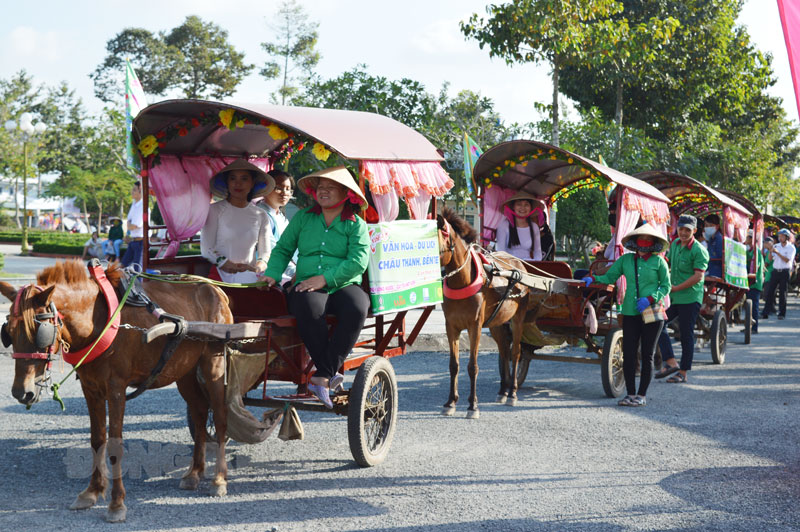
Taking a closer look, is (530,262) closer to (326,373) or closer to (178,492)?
(326,373)

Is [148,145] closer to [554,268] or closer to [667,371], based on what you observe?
[554,268]

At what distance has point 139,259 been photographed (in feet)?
37.7

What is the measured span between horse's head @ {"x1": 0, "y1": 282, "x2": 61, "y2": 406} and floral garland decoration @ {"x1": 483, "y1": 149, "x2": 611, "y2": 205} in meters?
6.23

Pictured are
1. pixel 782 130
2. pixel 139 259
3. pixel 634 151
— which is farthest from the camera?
pixel 782 130

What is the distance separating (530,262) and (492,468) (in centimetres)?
444

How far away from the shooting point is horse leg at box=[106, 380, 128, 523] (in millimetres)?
4630

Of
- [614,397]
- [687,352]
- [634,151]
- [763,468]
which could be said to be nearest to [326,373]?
[763,468]

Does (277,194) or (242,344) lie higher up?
(277,194)

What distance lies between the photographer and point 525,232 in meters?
10.5

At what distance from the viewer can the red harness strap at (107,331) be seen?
14.9 feet

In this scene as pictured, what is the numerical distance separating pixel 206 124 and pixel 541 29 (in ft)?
47.4

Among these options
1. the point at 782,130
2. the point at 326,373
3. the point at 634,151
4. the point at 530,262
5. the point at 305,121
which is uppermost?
the point at 782,130

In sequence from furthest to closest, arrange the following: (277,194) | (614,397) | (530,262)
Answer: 1. (530,262)
2. (614,397)
3. (277,194)

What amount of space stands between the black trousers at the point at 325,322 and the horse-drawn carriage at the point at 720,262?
25.2 ft
